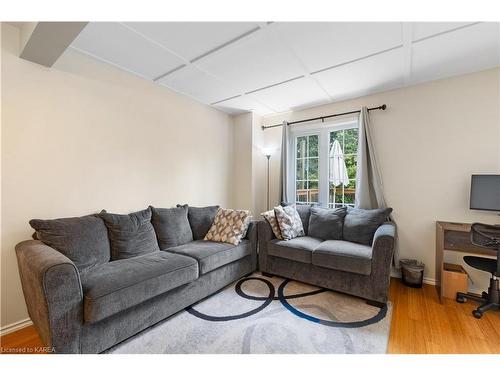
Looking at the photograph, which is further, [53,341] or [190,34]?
[190,34]

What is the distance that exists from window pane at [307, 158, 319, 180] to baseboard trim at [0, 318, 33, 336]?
3.62 meters

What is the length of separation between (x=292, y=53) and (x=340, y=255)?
2.04m

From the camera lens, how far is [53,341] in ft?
4.30

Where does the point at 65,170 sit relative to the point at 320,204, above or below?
above

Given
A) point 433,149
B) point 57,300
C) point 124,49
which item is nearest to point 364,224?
point 433,149

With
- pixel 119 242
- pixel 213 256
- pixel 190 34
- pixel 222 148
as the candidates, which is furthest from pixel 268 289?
pixel 190 34

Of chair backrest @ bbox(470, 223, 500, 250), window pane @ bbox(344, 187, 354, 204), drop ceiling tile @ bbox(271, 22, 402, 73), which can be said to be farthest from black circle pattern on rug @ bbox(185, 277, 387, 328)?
drop ceiling tile @ bbox(271, 22, 402, 73)

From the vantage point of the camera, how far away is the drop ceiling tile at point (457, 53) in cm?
182

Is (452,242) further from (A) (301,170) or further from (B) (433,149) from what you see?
(A) (301,170)

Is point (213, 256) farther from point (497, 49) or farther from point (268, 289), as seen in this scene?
point (497, 49)

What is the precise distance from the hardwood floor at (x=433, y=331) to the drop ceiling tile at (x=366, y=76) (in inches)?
95.5

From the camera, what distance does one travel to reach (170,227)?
2555mm

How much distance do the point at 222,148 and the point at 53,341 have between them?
3.03 meters
